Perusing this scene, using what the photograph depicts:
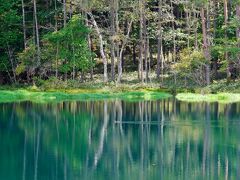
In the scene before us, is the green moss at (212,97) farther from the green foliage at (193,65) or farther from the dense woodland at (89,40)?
the dense woodland at (89,40)

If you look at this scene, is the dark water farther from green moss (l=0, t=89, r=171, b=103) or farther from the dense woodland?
the dense woodland

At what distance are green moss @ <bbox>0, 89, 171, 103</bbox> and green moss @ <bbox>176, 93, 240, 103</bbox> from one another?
80.0 inches

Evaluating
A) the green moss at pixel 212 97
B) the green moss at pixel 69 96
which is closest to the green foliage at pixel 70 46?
the green moss at pixel 69 96

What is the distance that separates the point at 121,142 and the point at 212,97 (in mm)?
18677

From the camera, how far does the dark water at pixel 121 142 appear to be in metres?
17.3

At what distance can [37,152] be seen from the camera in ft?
66.8

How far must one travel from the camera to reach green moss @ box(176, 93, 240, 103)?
3901cm

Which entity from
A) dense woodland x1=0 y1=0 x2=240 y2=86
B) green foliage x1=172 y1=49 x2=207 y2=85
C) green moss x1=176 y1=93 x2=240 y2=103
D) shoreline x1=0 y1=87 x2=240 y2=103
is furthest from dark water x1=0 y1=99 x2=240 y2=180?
dense woodland x1=0 y1=0 x2=240 y2=86

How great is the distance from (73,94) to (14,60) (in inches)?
467

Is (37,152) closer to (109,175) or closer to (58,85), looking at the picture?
(109,175)

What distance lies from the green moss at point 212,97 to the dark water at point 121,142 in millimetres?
3650

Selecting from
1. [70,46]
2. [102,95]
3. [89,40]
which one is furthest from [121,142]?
[89,40]

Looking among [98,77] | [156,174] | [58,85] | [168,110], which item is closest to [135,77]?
[98,77]

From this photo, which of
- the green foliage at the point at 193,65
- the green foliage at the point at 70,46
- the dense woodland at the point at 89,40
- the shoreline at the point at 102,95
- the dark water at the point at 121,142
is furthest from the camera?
the green foliage at the point at 70,46
